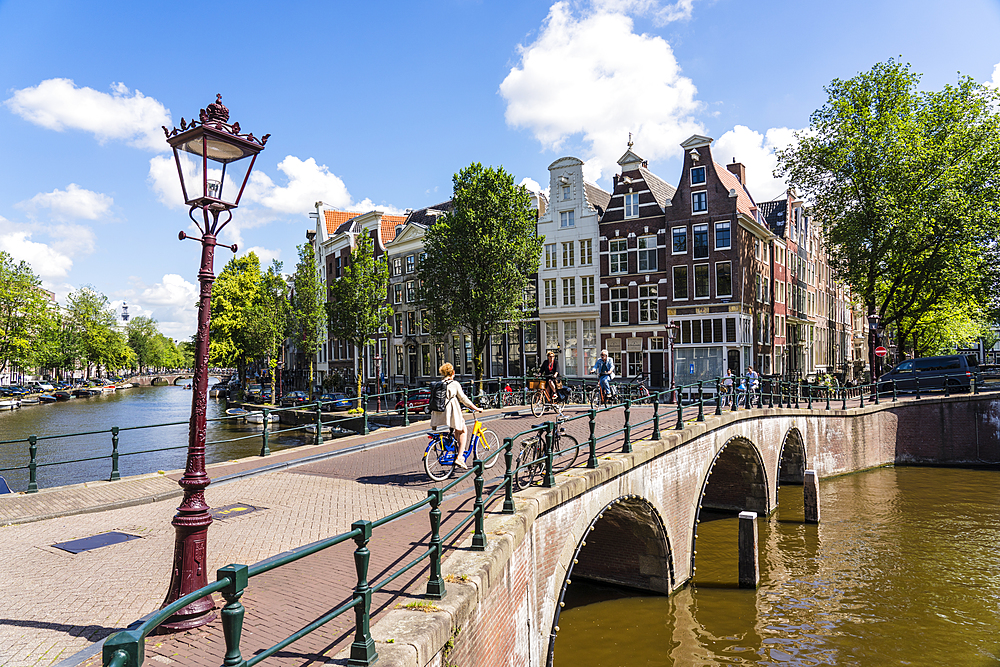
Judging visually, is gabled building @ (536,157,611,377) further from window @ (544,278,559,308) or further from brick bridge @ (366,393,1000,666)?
brick bridge @ (366,393,1000,666)

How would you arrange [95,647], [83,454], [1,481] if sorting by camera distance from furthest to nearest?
[83,454] < [1,481] < [95,647]

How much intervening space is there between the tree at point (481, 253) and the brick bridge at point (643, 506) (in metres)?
13.4

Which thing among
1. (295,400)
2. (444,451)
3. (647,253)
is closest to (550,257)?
(647,253)

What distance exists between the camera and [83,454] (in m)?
29.7

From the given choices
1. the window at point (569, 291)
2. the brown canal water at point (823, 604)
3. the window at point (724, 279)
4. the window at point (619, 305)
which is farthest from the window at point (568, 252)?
the brown canal water at point (823, 604)

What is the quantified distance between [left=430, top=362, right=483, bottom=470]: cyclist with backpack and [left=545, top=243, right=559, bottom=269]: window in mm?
28464

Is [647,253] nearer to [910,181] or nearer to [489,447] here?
[910,181]

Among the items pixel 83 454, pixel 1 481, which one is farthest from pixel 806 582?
pixel 83 454

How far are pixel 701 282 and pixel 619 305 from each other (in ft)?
15.5

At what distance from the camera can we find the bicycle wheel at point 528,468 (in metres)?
9.23

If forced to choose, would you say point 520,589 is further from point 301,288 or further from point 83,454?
point 301,288

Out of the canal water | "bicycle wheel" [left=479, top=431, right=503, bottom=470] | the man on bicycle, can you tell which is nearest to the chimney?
the man on bicycle

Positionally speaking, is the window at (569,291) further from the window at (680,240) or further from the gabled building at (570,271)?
the window at (680,240)

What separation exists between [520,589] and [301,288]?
38.0 meters
